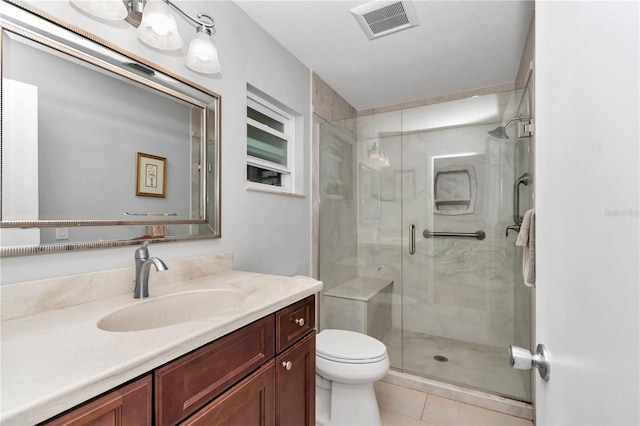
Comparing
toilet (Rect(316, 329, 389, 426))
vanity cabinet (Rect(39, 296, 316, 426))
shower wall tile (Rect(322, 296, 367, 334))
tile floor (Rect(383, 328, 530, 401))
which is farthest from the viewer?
shower wall tile (Rect(322, 296, 367, 334))

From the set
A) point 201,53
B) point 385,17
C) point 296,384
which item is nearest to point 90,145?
point 201,53

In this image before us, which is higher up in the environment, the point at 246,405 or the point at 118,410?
the point at 118,410

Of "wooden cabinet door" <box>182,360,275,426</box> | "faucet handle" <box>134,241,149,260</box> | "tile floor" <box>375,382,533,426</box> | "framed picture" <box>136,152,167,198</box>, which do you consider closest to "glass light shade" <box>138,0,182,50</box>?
"framed picture" <box>136,152,167,198</box>

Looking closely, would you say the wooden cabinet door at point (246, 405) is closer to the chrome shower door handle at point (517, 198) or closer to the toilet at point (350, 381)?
the toilet at point (350, 381)

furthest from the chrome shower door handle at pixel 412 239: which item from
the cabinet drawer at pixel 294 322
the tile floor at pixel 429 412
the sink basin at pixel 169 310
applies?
the sink basin at pixel 169 310

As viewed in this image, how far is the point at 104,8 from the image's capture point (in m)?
1.02

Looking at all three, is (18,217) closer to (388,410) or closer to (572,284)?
(572,284)

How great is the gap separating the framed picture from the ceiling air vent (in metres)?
1.38

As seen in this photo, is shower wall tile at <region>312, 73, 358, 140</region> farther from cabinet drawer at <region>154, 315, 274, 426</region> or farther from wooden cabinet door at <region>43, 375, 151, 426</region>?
wooden cabinet door at <region>43, 375, 151, 426</region>

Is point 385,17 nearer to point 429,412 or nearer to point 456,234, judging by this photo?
point 456,234

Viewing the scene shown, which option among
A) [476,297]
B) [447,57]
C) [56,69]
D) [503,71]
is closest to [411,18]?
[447,57]

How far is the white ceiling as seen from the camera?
173 centimetres

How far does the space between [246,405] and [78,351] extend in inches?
20.3

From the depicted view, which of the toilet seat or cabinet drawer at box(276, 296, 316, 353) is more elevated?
cabinet drawer at box(276, 296, 316, 353)
